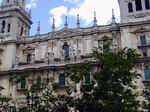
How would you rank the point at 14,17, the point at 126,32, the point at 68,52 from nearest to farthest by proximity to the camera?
the point at 126,32 < the point at 68,52 < the point at 14,17

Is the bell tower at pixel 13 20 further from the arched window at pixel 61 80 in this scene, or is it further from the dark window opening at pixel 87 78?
the dark window opening at pixel 87 78

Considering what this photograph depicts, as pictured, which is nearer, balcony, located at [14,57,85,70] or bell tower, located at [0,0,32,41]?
balcony, located at [14,57,85,70]

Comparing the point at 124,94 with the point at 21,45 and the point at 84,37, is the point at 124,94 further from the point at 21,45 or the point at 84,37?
the point at 21,45

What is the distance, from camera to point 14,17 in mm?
47656

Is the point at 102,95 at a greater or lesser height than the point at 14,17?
lesser

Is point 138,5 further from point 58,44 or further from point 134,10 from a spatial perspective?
point 58,44

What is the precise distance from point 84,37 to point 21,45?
896 centimetres

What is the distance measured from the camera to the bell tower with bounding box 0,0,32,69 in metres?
45.2

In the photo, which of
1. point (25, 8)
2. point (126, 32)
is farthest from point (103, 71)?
point (25, 8)

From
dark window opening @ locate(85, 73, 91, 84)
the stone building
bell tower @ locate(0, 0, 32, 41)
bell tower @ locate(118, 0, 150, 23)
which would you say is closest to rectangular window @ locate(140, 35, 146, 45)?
the stone building

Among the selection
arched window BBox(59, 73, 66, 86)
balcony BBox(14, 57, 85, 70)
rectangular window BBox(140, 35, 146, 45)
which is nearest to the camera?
rectangular window BBox(140, 35, 146, 45)

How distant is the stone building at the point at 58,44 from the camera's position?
135 ft

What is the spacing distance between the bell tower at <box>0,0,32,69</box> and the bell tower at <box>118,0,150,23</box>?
571 inches

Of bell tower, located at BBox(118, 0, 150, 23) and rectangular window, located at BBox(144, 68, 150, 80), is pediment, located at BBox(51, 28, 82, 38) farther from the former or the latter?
rectangular window, located at BBox(144, 68, 150, 80)
